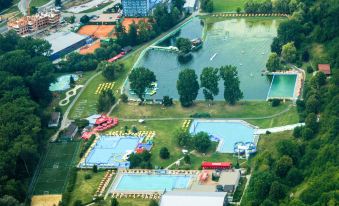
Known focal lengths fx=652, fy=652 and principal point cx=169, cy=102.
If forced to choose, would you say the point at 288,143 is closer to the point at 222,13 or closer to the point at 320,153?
the point at 320,153

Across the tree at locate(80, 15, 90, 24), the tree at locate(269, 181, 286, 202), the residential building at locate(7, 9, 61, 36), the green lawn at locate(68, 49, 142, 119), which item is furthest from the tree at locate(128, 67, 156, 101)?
the residential building at locate(7, 9, 61, 36)

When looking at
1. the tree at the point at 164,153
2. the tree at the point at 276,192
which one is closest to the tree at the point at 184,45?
the tree at the point at 164,153

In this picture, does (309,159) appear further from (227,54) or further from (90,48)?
(90,48)

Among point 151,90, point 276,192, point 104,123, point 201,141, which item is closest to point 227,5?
point 151,90

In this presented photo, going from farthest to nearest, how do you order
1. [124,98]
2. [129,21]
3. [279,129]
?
1. [129,21]
2. [124,98]
3. [279,129]

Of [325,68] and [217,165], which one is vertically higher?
[325,68]

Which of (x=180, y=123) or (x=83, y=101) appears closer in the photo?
(x=180, y=123)

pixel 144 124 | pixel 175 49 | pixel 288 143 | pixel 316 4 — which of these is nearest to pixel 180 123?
pixel 144 124
